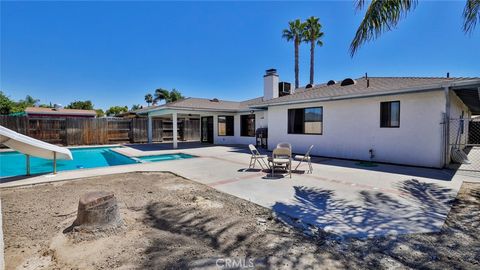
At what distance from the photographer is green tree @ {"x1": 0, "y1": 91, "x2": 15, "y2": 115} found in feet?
98.5

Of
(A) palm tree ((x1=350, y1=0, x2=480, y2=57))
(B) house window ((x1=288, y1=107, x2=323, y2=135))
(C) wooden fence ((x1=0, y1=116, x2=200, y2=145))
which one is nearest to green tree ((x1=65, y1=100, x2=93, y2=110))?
(C) wooden fence ((x1=0, y1=116, x2=200, y2=145))

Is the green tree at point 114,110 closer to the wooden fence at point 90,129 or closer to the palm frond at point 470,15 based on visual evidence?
the wooden fence at point 90,129

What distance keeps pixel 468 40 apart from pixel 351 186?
5.60 m

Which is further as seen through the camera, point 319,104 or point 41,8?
point 319,104

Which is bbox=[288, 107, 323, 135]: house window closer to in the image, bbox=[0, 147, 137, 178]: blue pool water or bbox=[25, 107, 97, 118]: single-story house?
bbox=[0, 147, 137, 178]: blue pool water

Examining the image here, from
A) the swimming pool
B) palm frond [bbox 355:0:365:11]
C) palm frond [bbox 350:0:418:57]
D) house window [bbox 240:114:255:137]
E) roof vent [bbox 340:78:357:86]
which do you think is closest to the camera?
palm frond [bbox 350:0:418:57]

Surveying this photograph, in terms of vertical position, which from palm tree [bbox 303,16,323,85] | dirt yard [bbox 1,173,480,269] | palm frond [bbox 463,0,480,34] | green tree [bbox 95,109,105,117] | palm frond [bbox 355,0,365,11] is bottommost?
dirt yard [bbox 1,173,480,269]

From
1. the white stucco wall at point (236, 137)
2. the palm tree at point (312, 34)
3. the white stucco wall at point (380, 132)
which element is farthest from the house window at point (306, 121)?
the palm tree at point (312, 34)

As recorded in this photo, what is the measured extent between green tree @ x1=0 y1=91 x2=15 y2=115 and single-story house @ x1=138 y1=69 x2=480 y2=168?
3060cm

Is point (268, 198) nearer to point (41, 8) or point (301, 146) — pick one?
point (301, 146)

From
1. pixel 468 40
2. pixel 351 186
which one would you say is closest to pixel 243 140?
pixel 351 186

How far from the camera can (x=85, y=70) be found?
22.8 m

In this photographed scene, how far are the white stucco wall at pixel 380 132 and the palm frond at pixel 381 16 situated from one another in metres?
4.18

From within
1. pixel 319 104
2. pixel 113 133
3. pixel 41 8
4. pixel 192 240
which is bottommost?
pixel 192 240
